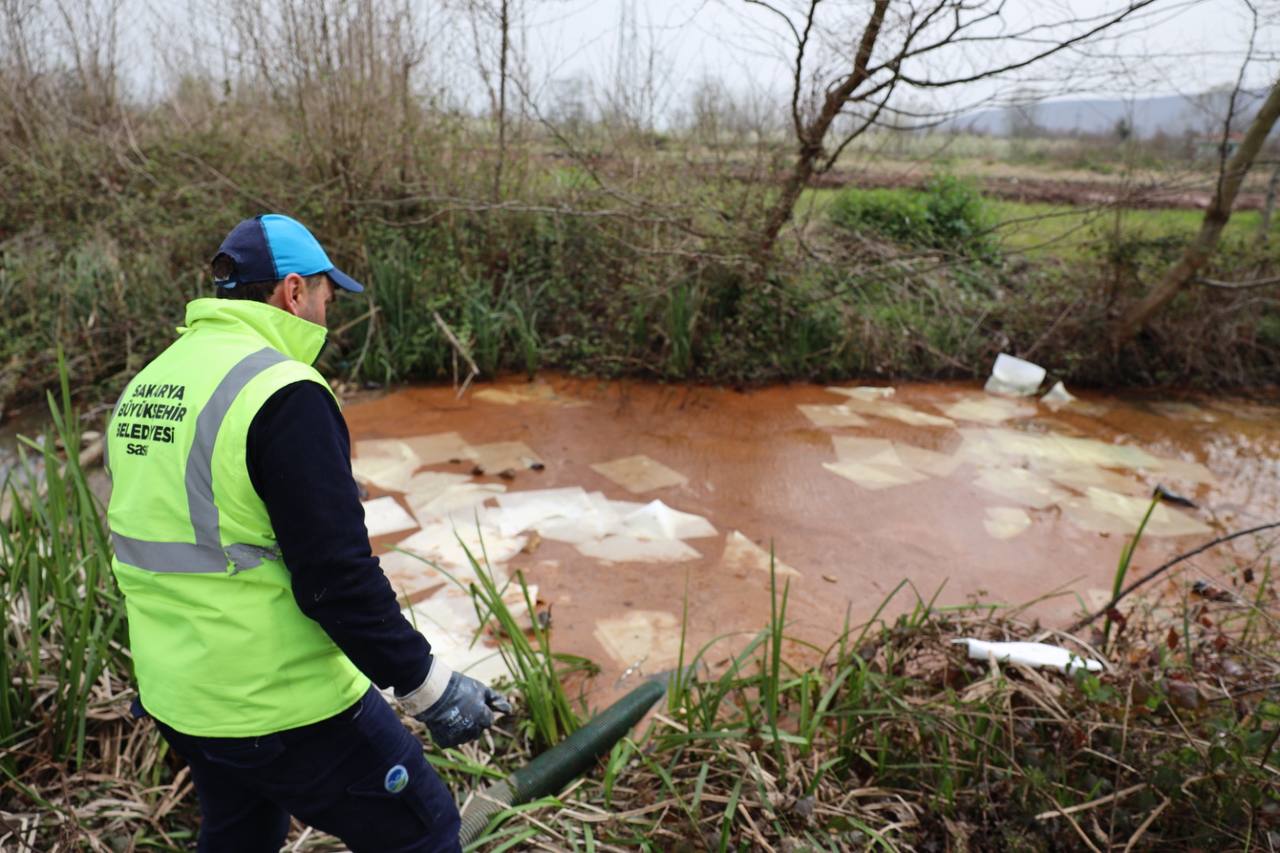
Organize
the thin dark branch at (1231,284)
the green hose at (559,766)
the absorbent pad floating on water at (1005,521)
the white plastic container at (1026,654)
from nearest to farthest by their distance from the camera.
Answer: the green hose at (559,766)
the white plastic container at (1026,654)
the absorbent pad floating on water at (1005,521)
the thin dark branch at (1231,284)

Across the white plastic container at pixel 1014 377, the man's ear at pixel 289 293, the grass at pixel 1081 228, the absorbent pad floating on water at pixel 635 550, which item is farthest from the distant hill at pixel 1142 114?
the man's ear at pixel 289 293

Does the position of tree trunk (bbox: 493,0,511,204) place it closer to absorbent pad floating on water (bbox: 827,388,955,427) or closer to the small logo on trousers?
absorbent pad floating on water (bbox: 827,388,955,427)

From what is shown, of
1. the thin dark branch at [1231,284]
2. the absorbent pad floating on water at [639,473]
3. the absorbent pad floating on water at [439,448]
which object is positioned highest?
the thin dark branch at [1231,284]

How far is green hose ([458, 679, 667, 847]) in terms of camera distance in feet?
6.93

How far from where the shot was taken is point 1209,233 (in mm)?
5738

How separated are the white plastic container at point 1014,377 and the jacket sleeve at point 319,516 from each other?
5.89 metres

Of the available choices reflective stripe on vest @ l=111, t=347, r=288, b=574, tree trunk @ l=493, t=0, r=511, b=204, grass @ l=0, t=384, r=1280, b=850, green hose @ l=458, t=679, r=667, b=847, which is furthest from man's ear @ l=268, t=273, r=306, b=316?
tree trunk @ l=493, t=0, r=511, b=204

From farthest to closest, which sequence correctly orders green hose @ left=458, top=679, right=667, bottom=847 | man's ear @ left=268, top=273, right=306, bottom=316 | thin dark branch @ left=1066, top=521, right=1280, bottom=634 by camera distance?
thin dark branch @ left=1066, top=521, right=1280, bottom=634 → green hose @ left=458, top=679, right=667, bottom=847 → man's ear @ left=268, top=273, right=306, bottom=316

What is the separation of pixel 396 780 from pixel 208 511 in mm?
601

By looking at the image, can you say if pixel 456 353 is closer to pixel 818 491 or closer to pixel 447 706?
pixel 818 491

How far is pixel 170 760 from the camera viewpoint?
2330 millimetres

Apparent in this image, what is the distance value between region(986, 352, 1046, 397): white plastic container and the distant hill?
1716 millimetres

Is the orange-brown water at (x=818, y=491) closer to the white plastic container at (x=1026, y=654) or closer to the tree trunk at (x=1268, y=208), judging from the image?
the white plastic container at (x=1026, y=654)

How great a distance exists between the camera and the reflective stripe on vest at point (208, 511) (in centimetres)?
137
